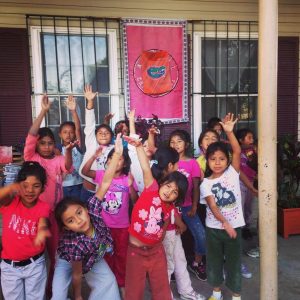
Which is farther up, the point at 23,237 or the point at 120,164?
the point at 120,164

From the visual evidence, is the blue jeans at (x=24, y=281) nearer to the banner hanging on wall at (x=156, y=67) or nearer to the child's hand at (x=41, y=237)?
the child's hand at (x=41, y=237)

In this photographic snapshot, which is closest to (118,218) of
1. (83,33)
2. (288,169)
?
(288,169)

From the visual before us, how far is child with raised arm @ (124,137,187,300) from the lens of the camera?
2.37 metres

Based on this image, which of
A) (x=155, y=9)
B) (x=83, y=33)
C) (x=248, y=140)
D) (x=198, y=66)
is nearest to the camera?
(x=248, y=140)

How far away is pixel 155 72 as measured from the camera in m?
4.91

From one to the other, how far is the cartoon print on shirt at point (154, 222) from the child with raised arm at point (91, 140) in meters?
0.86

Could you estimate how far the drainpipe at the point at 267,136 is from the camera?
223 cm

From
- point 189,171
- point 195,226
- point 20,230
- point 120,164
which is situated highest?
point 120,164

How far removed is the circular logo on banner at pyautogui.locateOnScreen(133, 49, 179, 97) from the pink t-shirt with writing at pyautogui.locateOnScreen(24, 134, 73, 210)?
233cm

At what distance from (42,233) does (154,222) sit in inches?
28.2

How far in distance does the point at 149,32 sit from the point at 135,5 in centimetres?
40

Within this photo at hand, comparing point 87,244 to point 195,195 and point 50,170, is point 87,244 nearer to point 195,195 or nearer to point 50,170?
point 50,170

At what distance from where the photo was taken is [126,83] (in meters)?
4.85

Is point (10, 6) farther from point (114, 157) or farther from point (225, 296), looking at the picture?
point (225, 296)
